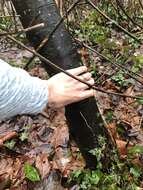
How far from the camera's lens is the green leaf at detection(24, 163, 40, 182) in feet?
10.2

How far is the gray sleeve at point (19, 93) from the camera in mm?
1726

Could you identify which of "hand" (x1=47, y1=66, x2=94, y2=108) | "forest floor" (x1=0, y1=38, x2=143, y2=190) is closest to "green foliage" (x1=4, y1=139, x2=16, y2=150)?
"forest floor" (x1=0, y1=38, x2=143, y2=190)

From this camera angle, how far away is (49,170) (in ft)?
10.6

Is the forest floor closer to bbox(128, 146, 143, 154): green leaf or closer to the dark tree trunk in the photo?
bbox(128, 146, 143, 154): green leaf

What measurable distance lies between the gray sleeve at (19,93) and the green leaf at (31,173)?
50.1 inches

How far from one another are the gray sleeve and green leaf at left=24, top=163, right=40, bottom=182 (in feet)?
4.18

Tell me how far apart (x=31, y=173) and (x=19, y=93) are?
1477 millimetres

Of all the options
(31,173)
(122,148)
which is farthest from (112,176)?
(31,173)

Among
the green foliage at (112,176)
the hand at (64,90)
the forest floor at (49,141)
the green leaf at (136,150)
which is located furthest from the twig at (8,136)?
the hand at (64,90)

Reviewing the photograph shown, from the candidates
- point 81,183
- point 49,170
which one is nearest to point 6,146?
point 49,170

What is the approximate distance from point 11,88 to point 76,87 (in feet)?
1.39

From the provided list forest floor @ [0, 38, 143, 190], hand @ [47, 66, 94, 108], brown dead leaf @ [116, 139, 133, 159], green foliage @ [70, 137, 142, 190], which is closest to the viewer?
hand @ [47, 66, 94, 108]

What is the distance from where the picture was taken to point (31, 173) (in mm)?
3145

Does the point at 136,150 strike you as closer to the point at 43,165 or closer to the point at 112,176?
the point at 112,176
